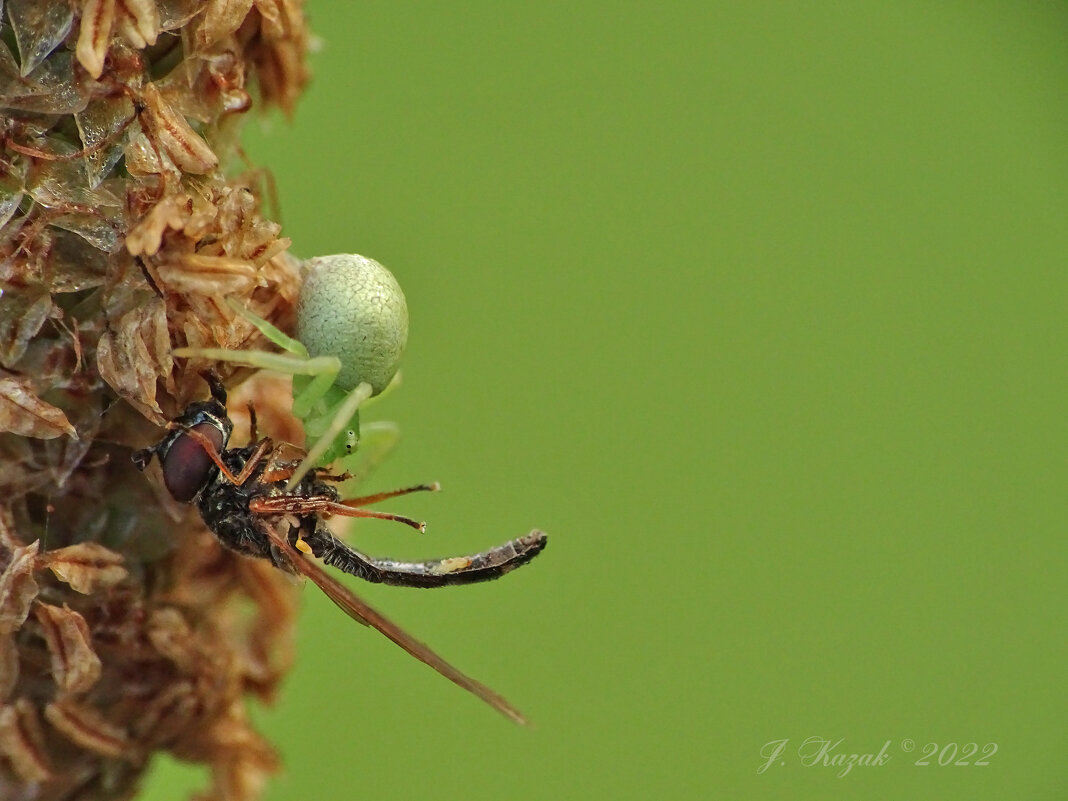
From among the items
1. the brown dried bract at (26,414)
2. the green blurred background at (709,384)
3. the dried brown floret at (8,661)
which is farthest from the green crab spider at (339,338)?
the green blurred background at (709,384)

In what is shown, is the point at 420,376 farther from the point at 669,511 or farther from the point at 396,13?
the point at 396,13

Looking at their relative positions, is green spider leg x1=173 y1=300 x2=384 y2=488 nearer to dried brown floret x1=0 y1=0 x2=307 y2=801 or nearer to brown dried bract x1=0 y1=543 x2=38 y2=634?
dried brown floret x1=0 y1=0 x2=307 y2=801

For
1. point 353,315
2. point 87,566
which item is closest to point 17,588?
point 87,566

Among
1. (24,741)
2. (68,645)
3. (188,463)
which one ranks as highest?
(188,463)

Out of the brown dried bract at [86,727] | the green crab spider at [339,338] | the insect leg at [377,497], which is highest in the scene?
the green crab spider at [339,338]

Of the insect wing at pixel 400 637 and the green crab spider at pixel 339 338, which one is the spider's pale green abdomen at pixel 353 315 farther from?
the insect wing at pixel 400 637

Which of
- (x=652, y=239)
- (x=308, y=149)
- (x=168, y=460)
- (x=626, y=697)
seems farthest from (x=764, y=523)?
(x=168, y=460)

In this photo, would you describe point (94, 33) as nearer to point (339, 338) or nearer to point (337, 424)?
point (339, 338)

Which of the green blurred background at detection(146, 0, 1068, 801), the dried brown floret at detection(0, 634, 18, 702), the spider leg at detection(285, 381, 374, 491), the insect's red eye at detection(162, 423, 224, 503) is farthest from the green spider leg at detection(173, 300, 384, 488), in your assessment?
the green blurred background at detection(146, 0, 1068, 801)
